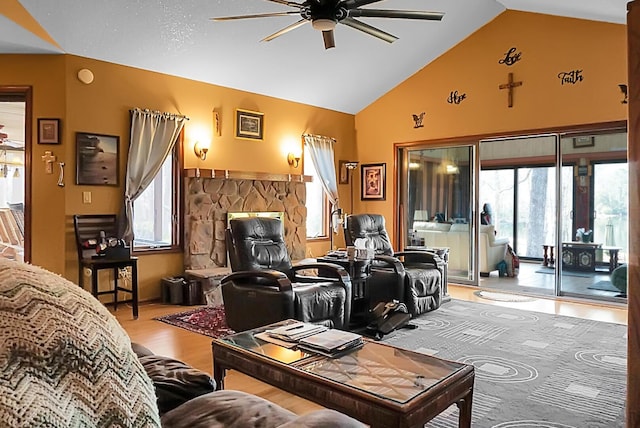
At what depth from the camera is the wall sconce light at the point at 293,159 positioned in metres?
7.05

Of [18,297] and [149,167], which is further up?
[149,167]

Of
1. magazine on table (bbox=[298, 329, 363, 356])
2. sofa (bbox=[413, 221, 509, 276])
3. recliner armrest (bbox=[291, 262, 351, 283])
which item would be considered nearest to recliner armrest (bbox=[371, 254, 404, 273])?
recliner armrest (bbox=[291, 262, 351, 283])

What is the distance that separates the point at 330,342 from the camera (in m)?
2.28

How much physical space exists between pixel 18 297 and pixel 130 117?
4986 mm

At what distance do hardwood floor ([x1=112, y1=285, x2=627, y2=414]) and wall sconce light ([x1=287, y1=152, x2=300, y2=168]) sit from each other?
9.21 ft

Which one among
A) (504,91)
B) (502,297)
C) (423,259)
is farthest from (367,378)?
(504,91)

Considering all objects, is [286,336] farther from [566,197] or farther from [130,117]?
[566,197]

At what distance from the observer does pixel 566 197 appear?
618cm

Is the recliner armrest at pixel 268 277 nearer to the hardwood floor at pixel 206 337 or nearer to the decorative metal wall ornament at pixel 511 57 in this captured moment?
the hardwood floor at pixel 206 337

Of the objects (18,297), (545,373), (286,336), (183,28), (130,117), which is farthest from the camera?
(130,117)

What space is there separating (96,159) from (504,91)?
5250 mm

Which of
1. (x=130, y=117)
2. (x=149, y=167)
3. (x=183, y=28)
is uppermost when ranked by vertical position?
(x=183, y=28)

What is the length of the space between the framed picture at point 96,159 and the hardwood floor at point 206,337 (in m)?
1.46

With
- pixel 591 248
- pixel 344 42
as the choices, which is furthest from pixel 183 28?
pixel 591 248
